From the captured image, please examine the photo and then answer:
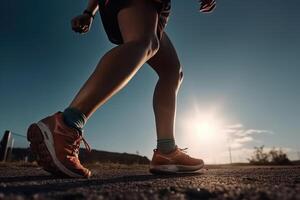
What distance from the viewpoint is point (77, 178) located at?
1587 millimetres

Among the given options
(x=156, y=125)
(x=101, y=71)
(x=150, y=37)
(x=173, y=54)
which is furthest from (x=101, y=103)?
(x=173, y=54)

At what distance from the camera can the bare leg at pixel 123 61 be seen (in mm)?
1612

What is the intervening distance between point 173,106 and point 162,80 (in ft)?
→ 0.77

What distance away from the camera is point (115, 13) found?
6.51 feet

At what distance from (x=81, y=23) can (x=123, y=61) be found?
779 millimetres

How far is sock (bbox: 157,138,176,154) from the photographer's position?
230cm

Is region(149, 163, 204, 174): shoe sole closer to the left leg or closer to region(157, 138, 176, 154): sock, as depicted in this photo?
the left leg

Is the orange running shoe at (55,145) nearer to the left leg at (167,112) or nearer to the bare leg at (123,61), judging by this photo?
the bare leg at (123,61)

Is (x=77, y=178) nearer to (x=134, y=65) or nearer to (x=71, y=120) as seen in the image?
(x=71, y=120)

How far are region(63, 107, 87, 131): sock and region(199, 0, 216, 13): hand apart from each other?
58.1 inches

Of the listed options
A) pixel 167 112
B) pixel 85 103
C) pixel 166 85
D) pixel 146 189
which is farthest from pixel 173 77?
pixel 146 189

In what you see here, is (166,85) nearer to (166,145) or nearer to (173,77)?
(173,77)

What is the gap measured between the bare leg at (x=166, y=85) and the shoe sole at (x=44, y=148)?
1000mm

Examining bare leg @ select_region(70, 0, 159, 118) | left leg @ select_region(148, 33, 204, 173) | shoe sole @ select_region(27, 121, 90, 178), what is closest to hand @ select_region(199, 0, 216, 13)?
left leg @ select_region(148, 33, 204, 173)
